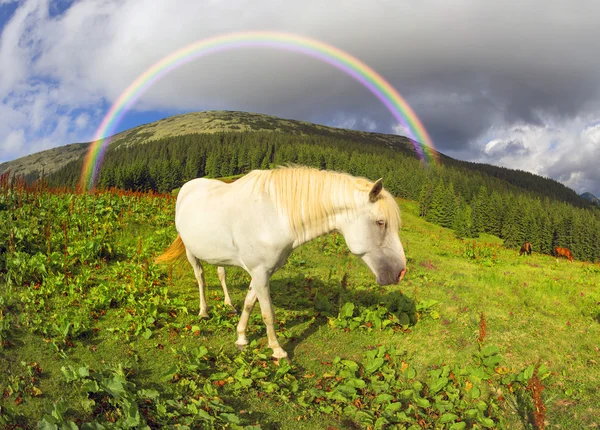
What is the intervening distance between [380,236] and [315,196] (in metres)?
1.15

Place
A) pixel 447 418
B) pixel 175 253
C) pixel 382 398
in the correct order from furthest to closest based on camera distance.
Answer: pixel 175 253
pixel 382 398
pixel 447 418

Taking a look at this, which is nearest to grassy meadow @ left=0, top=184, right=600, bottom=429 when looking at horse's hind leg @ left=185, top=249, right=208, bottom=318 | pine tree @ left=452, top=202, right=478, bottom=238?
horse's hind leg @ left=185, top=249, right=208, bottom=318

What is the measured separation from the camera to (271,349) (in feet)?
18.0

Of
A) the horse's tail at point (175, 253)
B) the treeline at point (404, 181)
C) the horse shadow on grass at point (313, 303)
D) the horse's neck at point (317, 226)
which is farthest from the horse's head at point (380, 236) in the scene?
the treeline at point (404, 181)

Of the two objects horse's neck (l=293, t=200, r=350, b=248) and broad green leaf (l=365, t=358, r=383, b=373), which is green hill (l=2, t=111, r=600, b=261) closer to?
horse's neck (l=293, t=200, r=350, b=248)

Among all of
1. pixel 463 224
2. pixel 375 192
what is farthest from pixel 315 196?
pixel 463 224

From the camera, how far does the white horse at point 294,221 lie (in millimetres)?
4770

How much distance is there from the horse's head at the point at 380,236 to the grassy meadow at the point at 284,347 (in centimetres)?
167

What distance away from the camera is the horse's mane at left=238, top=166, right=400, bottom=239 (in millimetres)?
4887

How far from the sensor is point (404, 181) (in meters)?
122

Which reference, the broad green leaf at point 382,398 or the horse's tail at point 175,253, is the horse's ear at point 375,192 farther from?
the horse's tail at point 175,253

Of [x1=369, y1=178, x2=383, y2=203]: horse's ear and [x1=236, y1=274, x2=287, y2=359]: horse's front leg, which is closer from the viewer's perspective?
[x1=369, y1=178, x2=383, y2=203]: horse's ear

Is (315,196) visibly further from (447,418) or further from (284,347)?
(447,418)

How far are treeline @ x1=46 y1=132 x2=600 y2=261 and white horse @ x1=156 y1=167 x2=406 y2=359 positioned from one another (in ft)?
270
